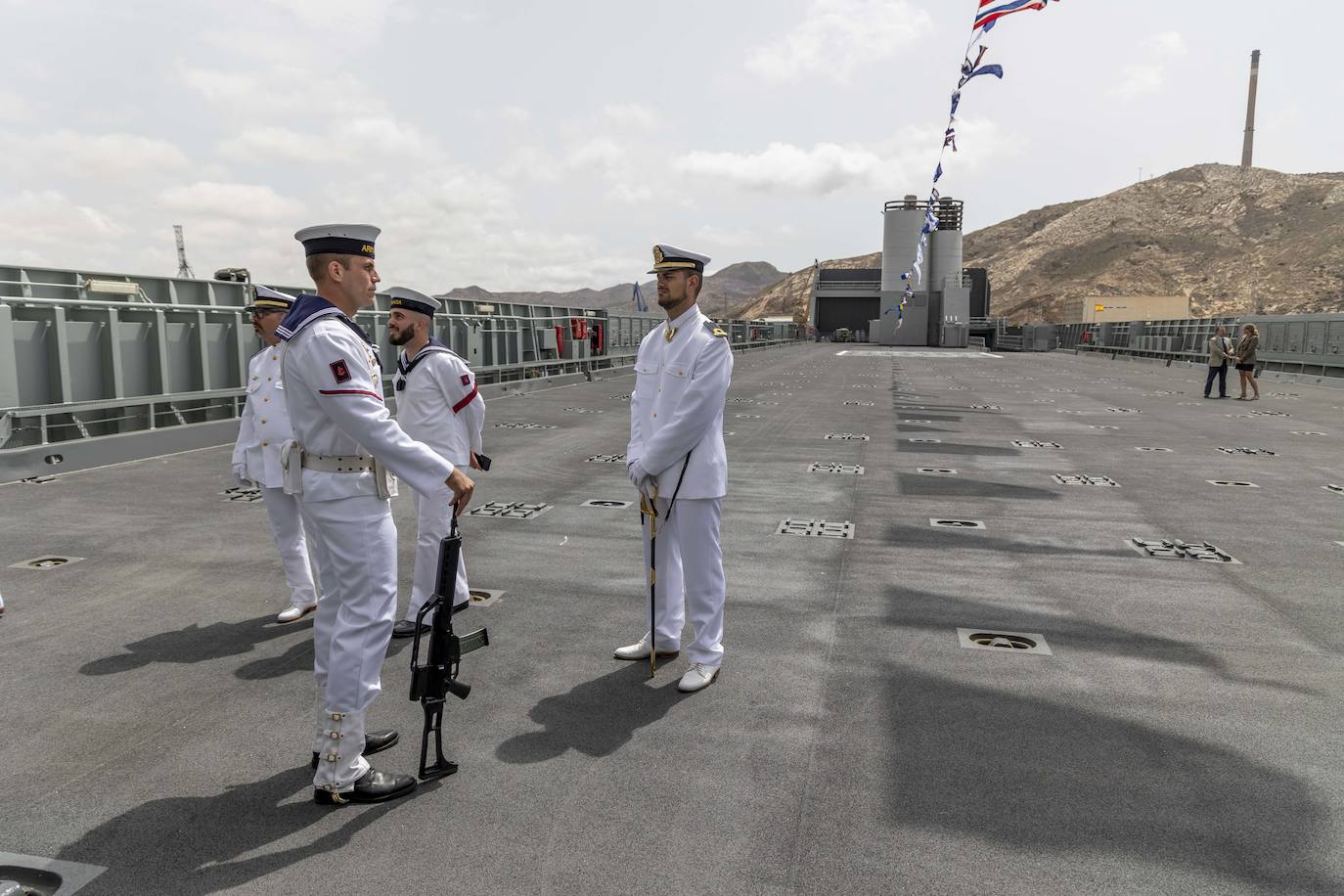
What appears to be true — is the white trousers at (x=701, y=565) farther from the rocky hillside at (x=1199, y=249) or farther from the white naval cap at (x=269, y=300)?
the rocky hillside at (x=1199, y=249)

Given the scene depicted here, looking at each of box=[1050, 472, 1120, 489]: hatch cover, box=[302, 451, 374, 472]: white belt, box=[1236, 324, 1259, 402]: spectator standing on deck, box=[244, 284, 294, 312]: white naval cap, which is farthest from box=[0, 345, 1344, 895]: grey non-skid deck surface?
box=[1236, 324, 1259, 402]: spectator standing on deck

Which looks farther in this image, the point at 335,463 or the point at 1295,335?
the point at 1295,335

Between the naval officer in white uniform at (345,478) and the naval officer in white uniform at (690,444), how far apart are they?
1242 mm

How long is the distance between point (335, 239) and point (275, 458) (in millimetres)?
2231

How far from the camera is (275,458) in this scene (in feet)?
16.0

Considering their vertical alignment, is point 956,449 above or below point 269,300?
below

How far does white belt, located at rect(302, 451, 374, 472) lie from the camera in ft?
10.1

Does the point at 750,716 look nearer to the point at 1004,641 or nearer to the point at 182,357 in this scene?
the point at 1004,641

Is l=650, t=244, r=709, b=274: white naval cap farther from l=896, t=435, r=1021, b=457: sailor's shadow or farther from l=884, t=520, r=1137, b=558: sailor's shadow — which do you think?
l=896, t=435, r=1021, b=457: sailor's shadow

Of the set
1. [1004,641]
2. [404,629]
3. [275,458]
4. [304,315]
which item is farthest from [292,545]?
[1004,641]

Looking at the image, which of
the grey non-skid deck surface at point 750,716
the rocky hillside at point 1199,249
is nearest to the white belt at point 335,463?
the grey non-skid deck surface at point 750,716

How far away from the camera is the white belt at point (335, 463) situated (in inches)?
121

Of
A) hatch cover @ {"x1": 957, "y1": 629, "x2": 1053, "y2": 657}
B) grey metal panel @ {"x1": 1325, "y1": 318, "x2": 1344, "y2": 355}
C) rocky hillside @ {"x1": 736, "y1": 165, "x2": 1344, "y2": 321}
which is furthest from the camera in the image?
rocky hillside @ {"x1": 736, "y1": 165, "x2": 1344, "y2": 321}

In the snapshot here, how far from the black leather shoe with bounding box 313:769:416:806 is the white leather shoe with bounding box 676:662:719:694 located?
4.37 feet
